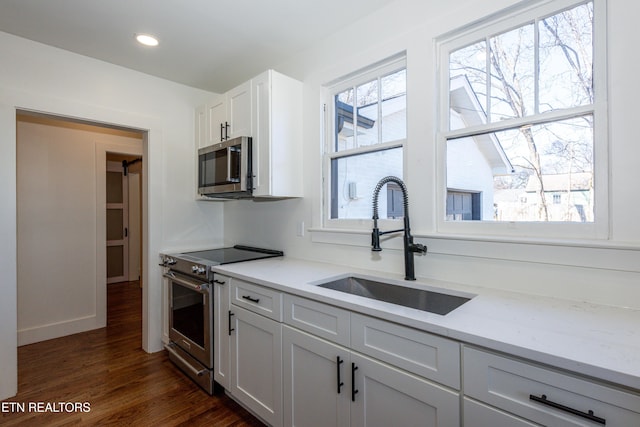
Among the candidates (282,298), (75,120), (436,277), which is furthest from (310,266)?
(75,120)

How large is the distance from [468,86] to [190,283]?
2173 mm

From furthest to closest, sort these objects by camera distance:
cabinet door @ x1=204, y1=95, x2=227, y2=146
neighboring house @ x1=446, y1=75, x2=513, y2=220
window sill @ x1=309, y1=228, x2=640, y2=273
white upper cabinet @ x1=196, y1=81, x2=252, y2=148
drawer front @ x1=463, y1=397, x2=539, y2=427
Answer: cabinet door @ x1=204, y1=95, x2=227, y2=146
white upper cabinet @ x1=196, y1=81, x2=252, y2=148
neighboring house @ x1=446, y1=75, x2=513, y2=220
window sill @ x1=309, y1=228, x2=640, y2=273
drawer front @ x1=463, y1=397, x2=539, y2=427

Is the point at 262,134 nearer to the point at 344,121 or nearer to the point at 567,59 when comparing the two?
the point at 344,121

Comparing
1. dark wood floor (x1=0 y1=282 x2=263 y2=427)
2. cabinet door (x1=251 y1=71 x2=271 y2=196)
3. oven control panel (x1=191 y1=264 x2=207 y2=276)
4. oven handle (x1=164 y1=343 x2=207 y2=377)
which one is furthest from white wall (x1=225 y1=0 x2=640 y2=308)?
dark wood floor (x1=0 y1=282 x2=263 y2=427)

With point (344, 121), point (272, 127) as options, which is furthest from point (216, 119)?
point (344, 121)

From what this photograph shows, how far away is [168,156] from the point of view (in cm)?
289

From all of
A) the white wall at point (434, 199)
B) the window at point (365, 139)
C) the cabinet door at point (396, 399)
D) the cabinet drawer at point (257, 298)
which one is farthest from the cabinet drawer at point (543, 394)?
the window at point (365, 139)

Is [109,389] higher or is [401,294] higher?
[401,294]

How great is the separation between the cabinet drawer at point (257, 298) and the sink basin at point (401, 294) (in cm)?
25

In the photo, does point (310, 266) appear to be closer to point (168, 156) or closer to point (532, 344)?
point (532, 344)

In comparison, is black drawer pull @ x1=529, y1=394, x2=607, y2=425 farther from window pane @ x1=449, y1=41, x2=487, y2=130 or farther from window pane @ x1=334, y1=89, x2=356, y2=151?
window pane @ x1=334, y1=89, x2=356, y2=151

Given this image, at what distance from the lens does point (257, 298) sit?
176cm

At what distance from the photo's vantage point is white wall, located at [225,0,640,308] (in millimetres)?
1183

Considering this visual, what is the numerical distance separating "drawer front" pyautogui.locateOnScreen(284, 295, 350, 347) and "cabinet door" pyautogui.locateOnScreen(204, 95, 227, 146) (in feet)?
5.45
